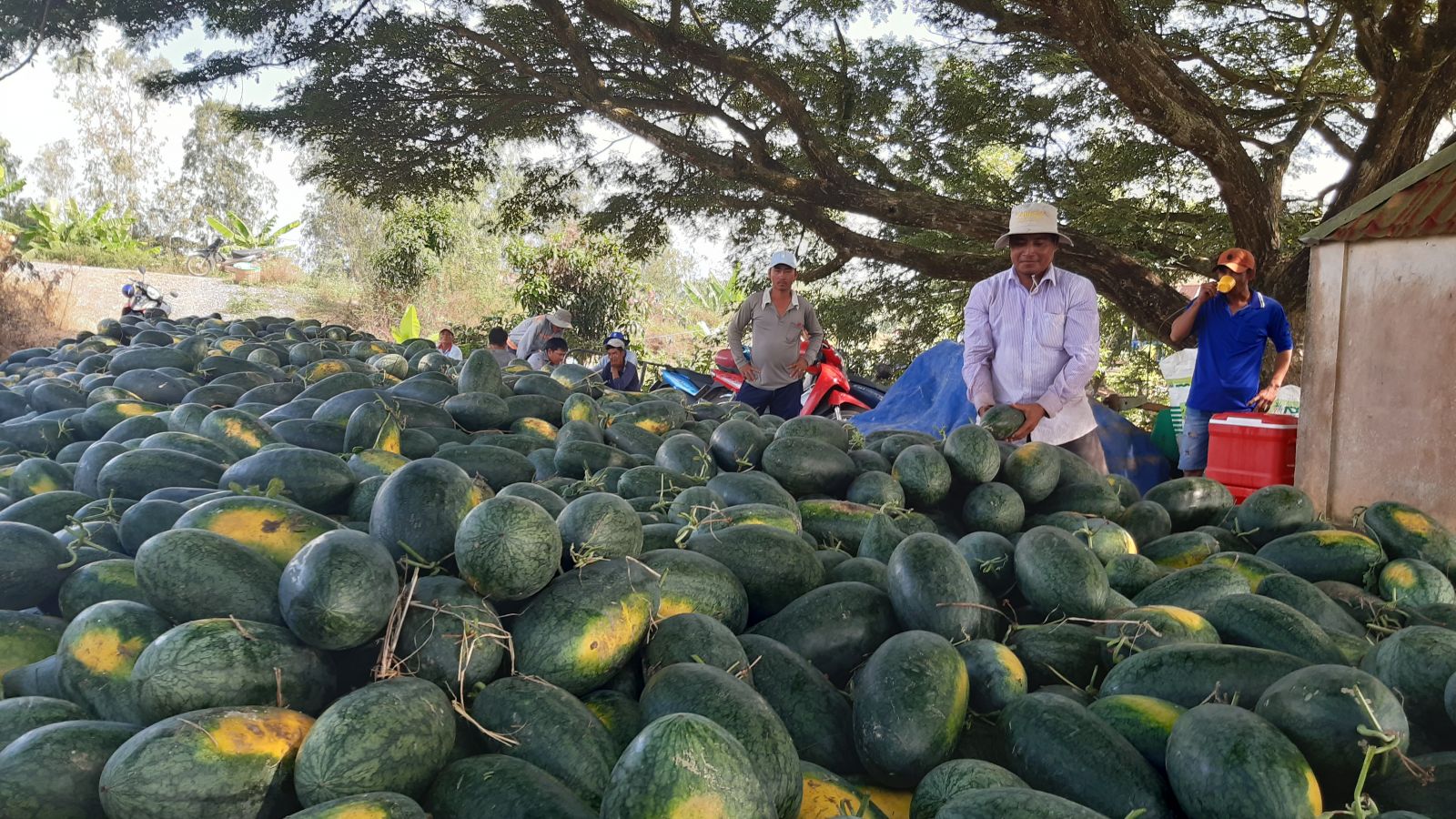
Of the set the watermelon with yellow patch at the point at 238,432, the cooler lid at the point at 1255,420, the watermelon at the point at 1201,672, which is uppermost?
the watermelon with yellow patch at the point at 238,432

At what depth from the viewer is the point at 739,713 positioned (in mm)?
1433

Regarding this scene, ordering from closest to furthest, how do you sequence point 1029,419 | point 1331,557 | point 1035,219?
1. point 1331,557
2. point 1029,419
3. point 1035,219

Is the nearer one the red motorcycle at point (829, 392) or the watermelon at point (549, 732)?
the watermelon at point (549, 732)

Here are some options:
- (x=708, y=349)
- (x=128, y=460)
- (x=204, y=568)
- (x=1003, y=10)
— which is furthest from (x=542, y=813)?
(x=708, y=349)

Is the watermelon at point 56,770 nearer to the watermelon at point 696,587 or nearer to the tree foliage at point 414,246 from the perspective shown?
the watermelon at point 696,587

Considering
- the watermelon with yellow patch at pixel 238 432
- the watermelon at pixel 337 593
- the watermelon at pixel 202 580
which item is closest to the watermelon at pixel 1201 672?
the watermelon at pixel 337 593

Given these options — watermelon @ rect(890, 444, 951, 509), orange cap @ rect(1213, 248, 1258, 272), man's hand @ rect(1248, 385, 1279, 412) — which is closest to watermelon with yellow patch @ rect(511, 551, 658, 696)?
watermelon @ rect(890, 444, 951, 509)

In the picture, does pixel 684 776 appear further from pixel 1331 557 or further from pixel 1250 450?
pixel 1250 450

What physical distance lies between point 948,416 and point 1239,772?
5913 mm

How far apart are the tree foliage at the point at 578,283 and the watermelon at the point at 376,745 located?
1704 centimetres

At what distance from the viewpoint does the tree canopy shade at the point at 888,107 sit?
27.5 feet

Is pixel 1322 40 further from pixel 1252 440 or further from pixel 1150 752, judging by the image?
pixel 1150 752

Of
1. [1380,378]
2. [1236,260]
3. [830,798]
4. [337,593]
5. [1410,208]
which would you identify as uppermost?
[1410,208]

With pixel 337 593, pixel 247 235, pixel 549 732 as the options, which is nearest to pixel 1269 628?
pixel 549 732
